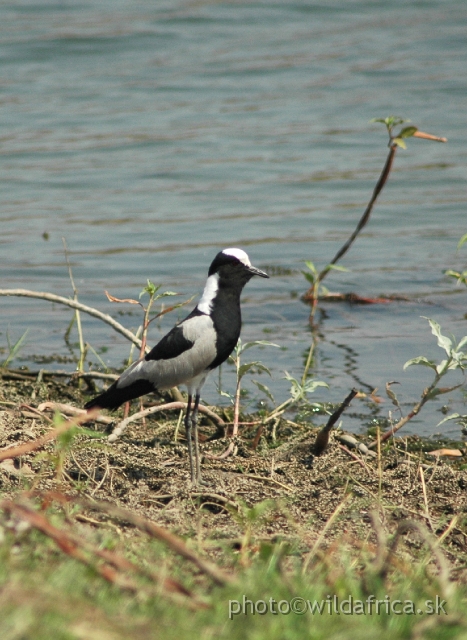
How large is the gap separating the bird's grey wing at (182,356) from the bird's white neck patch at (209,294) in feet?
0.20

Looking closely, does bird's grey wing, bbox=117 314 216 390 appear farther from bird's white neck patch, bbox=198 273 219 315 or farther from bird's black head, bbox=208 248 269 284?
bird's black head, bbox=208 248 269 284

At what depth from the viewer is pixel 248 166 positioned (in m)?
13.1

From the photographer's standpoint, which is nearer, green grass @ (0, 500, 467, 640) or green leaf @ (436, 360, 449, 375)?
green grass @ (0, 500, 467, 640)

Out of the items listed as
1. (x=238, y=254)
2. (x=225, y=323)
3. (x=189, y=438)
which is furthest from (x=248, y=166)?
(x=189, y=438)

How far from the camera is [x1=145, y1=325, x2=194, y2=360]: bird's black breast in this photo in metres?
4.83

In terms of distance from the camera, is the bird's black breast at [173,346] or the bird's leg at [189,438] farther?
the bird's black breast at [173,346]

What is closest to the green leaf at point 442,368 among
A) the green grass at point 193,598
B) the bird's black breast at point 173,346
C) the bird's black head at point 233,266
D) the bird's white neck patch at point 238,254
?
the bird's black head at point 233,266

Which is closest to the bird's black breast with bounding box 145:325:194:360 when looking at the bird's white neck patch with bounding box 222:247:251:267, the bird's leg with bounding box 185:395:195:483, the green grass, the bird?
the bird

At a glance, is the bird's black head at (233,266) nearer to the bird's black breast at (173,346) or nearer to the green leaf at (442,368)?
the bird's black breast at (173,346)

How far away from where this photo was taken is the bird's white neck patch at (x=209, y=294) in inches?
195

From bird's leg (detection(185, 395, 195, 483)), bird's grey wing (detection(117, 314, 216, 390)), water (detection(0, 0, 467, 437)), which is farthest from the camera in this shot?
water (detection(0, 0, 467, 437))

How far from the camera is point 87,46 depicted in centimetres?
1800

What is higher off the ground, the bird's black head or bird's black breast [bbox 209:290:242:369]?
the bird's black head

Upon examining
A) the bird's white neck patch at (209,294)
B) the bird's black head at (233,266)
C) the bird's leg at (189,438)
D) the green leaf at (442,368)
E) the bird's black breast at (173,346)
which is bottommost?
the bird's leg at (189,438)
